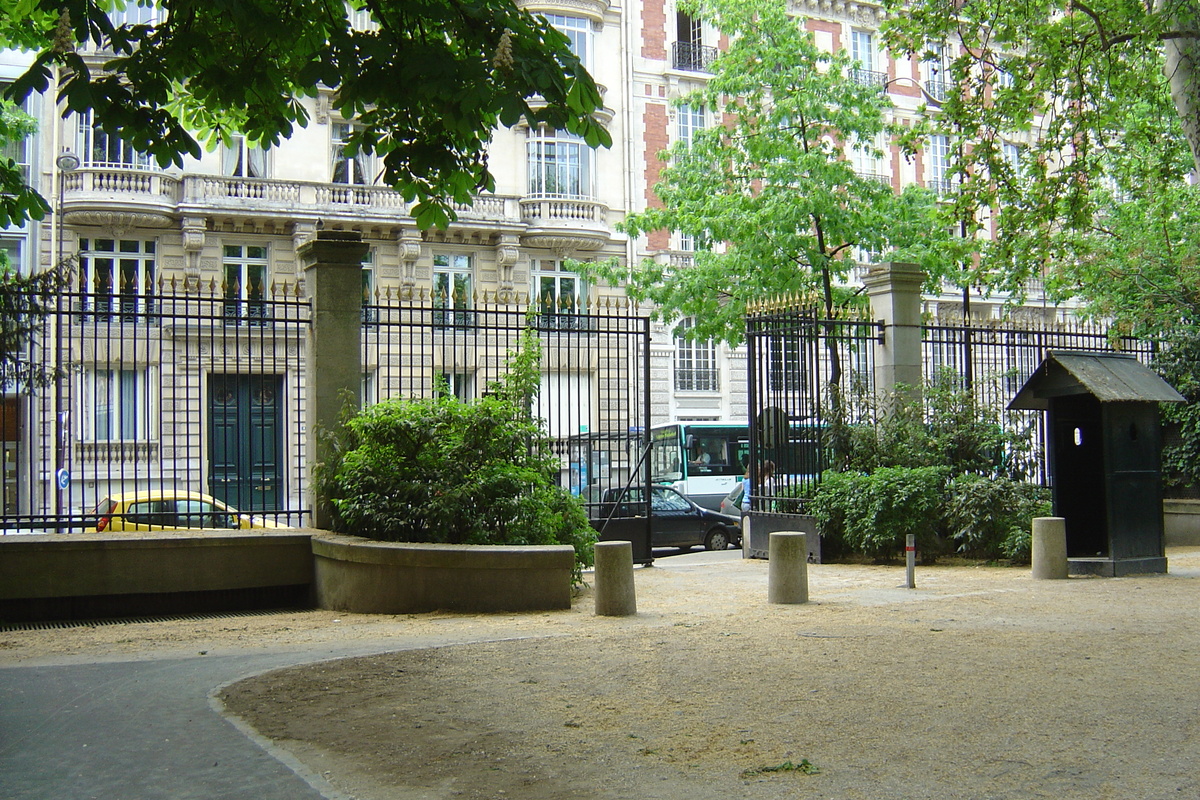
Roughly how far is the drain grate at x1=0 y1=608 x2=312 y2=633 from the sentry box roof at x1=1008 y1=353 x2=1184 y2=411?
8.45 meters

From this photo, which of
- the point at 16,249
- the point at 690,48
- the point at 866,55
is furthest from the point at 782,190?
the point at 16,249

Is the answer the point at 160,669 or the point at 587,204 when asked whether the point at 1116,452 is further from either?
the point at 587,204

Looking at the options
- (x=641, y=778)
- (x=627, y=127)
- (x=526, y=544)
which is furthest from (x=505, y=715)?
(x=627, y=127)

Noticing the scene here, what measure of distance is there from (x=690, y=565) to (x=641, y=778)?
1112cm

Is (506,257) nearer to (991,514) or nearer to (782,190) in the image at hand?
(782,190)

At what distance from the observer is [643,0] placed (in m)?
36.3

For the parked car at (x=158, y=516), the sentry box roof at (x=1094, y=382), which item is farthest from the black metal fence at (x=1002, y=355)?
the parked car at (x=158, y=516)

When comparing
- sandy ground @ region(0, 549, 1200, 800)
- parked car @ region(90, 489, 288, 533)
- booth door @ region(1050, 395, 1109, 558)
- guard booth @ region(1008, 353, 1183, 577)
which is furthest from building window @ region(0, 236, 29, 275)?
booth door @ region(1050, 395, 1109, 558)

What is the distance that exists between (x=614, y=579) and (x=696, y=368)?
25678 mm

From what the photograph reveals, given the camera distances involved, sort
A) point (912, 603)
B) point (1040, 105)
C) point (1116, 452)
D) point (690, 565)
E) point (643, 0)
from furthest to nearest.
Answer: point (643, 0), point (690, 565), point (1040, 105), point (1116, 452), point (912, 603)

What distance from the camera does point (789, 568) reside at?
10.5 m

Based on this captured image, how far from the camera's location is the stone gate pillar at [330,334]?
→ 11.4 meters

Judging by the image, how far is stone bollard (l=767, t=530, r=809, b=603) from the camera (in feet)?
34.2

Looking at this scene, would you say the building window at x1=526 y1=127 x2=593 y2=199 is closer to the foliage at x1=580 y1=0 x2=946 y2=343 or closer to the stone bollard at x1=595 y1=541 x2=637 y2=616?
the foliage at x1=580 y1=0 x2=946 y2=343
